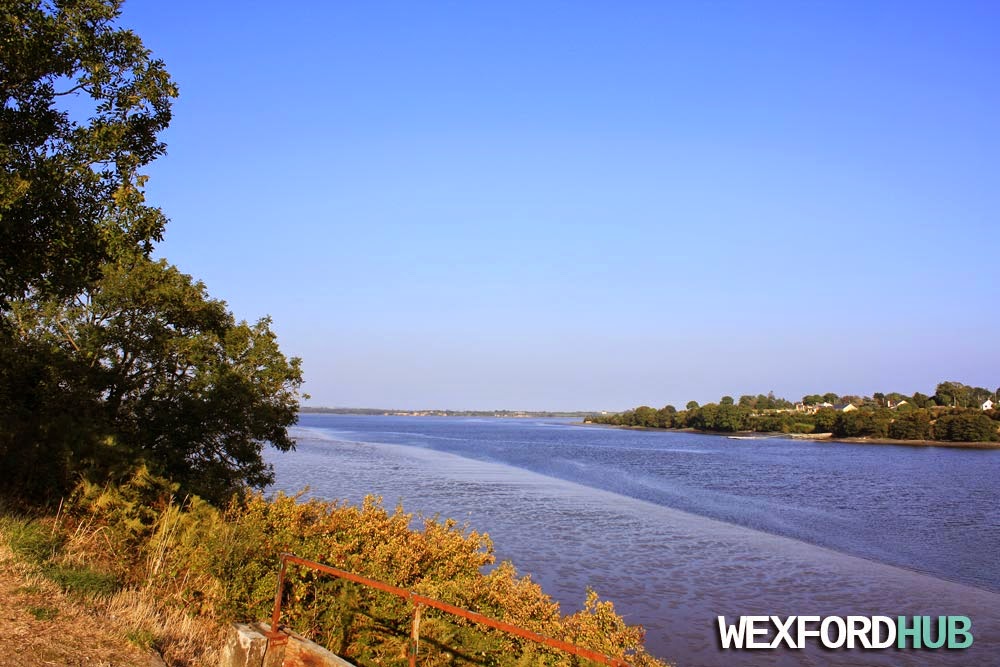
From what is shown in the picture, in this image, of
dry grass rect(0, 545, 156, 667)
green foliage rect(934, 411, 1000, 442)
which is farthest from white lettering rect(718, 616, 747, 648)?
green foliage rect(934, 411, 1000, 442)

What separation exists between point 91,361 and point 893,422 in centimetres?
13189

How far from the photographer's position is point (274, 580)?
813 centimetres

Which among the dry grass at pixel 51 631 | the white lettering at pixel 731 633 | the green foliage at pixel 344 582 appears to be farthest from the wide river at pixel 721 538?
the dry grass at pixel 51 631

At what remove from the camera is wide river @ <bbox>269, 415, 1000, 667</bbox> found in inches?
609

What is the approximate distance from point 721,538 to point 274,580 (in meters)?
19.8

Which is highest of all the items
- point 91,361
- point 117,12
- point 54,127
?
point 117,12

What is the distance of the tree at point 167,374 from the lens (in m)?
16.0

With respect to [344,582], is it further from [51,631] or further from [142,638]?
[51,631]

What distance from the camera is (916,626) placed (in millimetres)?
15047

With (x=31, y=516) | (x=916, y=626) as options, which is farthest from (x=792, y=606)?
(x=31, y=516)

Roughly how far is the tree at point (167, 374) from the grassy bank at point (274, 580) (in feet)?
16.8

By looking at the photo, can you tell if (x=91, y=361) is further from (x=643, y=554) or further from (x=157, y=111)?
(x=643, y=554)

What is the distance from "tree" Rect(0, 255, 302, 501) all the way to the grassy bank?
16.8 feet

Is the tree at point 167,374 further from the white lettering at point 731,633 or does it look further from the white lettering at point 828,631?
the white lettering at point 828,631
